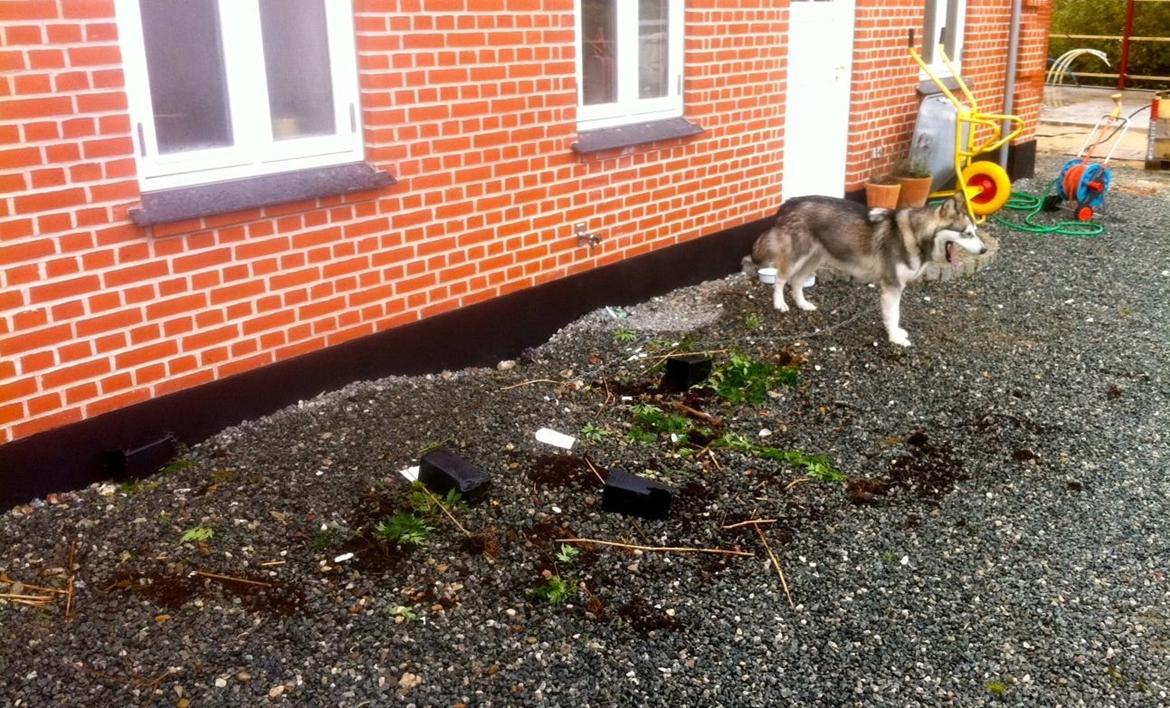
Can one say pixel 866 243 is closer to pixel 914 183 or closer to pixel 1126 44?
pixel 914 183

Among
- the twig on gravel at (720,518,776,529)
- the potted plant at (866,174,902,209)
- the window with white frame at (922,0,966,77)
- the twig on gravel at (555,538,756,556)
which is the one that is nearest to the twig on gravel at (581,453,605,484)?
the twig on gravel at (555,538,756,556)

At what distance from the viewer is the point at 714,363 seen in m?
5.79

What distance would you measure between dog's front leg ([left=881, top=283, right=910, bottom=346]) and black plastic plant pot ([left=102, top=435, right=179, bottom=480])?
4139 mm

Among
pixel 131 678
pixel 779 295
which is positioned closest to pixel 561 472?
pixel 131 678

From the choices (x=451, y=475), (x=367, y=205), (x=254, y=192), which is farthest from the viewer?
(x=367, y=205)

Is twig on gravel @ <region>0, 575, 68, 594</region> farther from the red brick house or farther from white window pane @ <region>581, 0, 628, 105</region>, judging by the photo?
white window pane @ <region>581, 0, 628, 105</region>

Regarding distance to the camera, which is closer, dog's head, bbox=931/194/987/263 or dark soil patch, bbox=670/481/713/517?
dark soil patch, bbox=670/481/713/517

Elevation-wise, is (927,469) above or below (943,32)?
below

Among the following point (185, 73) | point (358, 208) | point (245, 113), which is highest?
point (185, 73)

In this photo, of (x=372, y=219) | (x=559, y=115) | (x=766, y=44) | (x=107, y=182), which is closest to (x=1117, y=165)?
(x=766, y=44)

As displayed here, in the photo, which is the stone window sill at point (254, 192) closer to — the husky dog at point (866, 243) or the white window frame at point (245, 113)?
the white window frame at point (245, 113)

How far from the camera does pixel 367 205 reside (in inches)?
194

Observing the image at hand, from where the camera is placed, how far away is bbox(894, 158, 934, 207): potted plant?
29.5ft

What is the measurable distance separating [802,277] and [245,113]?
152 inches
